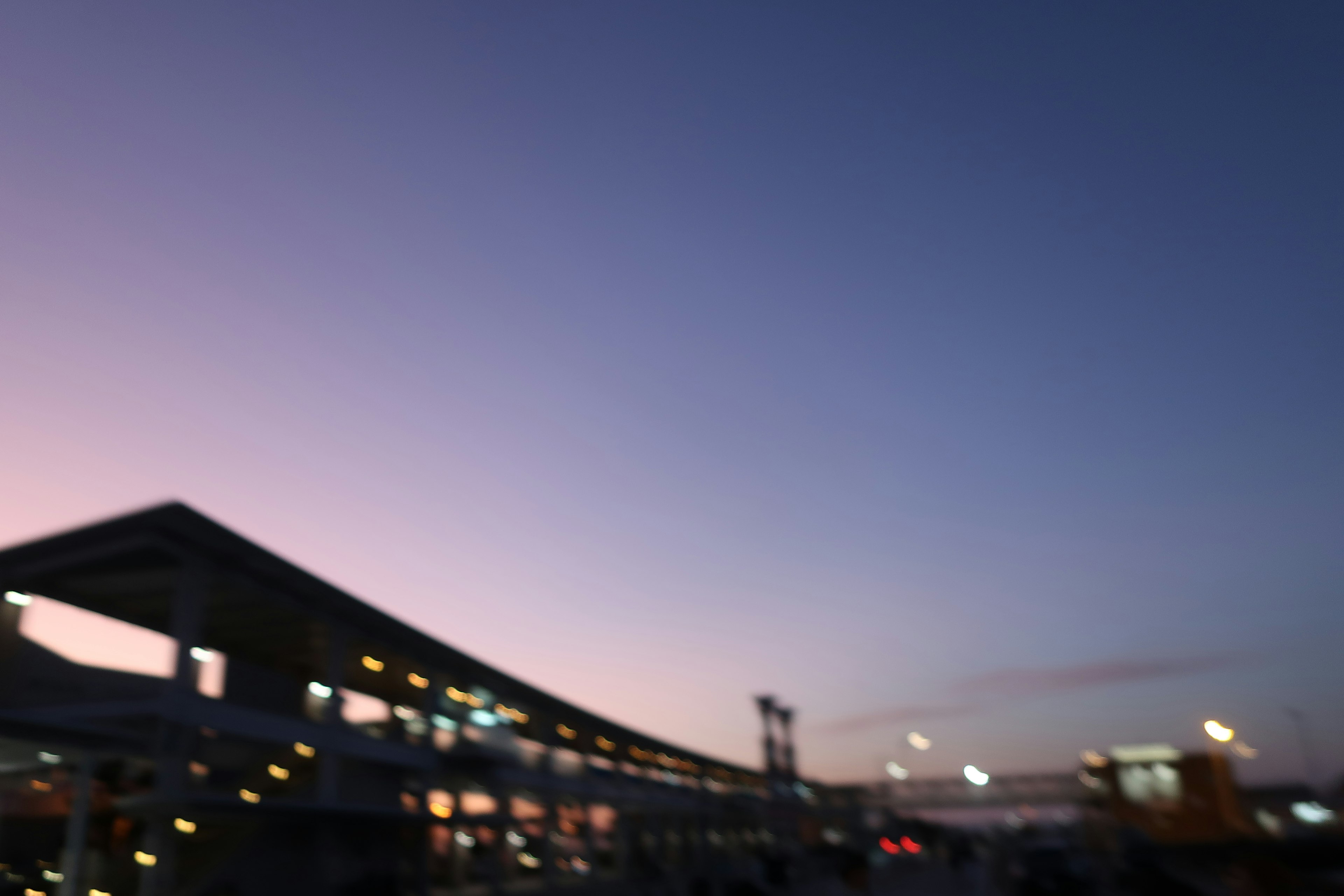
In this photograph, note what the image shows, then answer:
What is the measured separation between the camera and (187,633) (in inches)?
791

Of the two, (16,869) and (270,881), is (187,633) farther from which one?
(16,869)

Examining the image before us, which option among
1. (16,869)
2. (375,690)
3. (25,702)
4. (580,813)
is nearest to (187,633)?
(25,702)

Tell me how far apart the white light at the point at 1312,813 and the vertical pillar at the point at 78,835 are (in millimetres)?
69050

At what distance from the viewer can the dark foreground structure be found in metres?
19.9

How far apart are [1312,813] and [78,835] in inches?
2986

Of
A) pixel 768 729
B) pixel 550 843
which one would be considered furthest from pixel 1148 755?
pixel 768 729

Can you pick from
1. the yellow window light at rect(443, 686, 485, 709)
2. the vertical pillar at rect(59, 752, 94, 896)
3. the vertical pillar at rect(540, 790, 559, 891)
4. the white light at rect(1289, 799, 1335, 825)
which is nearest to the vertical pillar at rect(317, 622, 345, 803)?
the vertical pillar at rect(59, 752, 94, 896)

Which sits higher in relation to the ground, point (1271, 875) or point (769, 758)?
point (769, 758)

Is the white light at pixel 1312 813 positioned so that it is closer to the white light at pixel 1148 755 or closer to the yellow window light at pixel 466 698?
the white light at pixel 1148 755

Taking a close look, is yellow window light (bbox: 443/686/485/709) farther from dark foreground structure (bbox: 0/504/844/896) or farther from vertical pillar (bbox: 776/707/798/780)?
vertical pillar (bbox: 776/707/798/780)

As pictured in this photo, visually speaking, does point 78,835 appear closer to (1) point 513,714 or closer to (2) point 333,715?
(2) point 333,715

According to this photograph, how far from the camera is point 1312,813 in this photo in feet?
210

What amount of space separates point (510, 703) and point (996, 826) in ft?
103

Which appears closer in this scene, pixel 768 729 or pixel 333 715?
pixel 333 715
